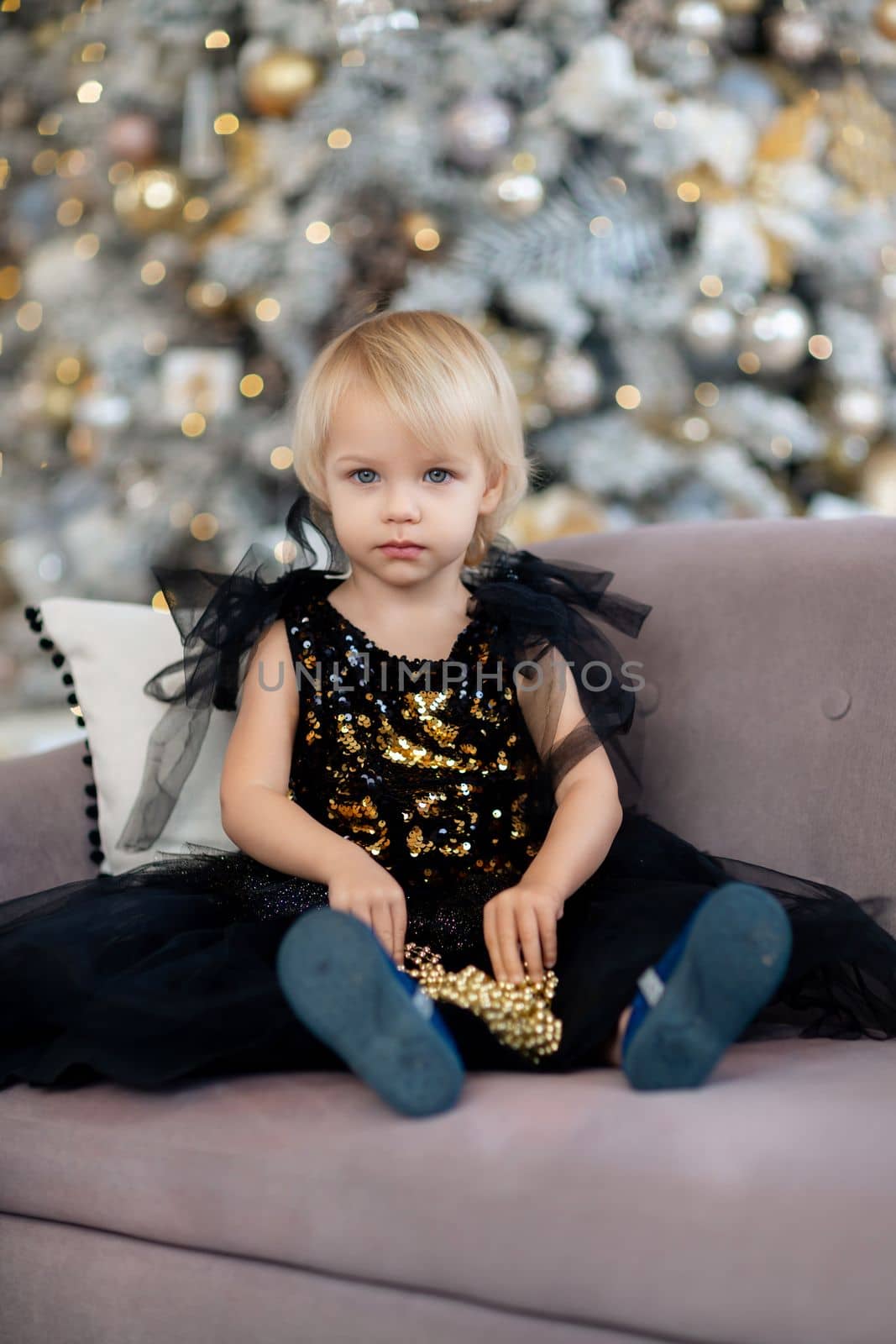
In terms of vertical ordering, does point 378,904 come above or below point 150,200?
below

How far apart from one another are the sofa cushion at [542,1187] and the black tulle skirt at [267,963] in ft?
0.11

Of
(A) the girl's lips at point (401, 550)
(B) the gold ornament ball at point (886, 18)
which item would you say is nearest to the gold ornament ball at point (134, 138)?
(B) the gold ornament ball at point (886, 18)

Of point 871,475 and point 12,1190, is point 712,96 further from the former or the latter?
point 12,1190

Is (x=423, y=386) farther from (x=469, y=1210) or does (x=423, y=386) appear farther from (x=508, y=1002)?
(x=469, y=1210)

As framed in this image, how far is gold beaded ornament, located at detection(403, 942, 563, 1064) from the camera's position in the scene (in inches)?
34.5

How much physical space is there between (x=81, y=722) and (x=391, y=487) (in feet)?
1.41

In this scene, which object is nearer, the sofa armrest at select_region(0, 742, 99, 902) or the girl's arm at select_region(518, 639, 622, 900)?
the girl's arm at select_region(518, 639, 622, 900)

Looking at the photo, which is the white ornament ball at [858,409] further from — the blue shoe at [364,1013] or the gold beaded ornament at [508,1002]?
the blue shoe at [364,1013]

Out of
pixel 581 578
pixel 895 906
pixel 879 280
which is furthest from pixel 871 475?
pixel 895 906

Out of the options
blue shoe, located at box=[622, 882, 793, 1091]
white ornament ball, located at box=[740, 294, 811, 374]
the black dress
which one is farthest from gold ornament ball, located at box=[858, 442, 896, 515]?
blue shoe, located at box=[622, 882, 793, 1091]

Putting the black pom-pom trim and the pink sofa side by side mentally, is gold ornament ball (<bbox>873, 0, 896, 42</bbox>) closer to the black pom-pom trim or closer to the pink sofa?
the black pom-pom trim

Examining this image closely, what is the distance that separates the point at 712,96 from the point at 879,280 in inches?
19.7

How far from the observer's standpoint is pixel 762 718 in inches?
46.6

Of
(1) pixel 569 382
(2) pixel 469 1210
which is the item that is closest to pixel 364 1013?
(2) pixel 469 1210
